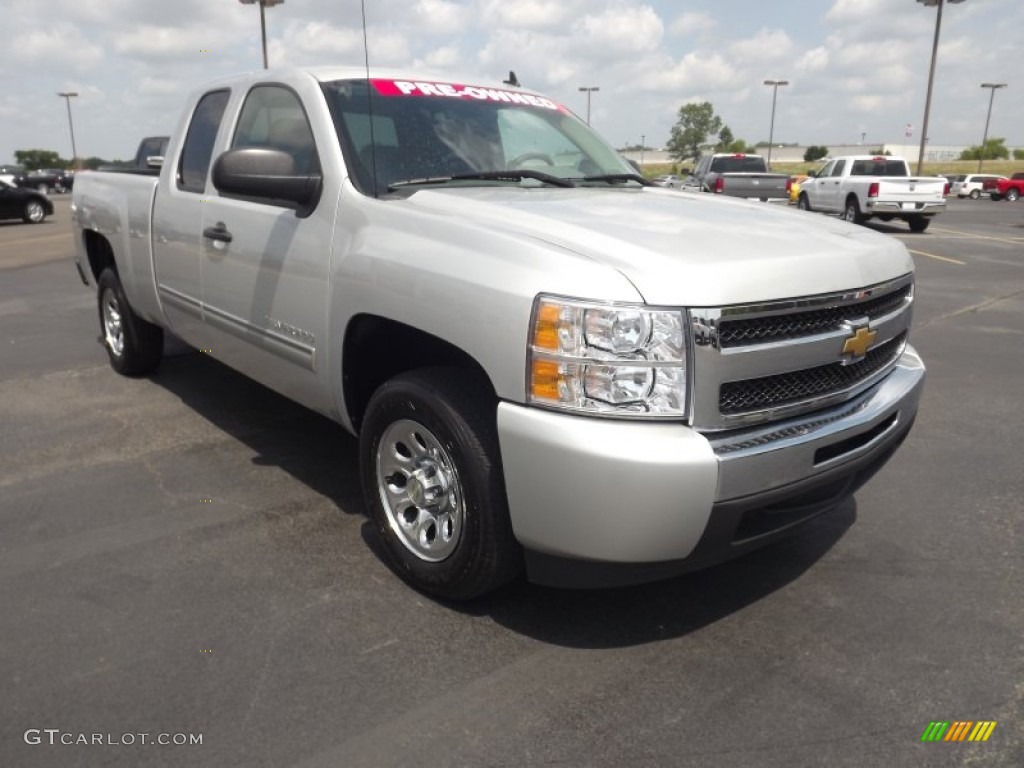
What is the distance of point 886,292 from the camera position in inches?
116

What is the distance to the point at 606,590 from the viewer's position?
313 centimetres

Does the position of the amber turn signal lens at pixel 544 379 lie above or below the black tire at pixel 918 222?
above

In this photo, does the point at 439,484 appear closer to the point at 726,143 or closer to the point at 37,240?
the point at 37,240

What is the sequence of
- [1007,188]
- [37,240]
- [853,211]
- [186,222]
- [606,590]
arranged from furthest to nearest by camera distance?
1. [1007,188]
2. [853,211]
3. [37,240]
4. [186,222]
5. [606,590]

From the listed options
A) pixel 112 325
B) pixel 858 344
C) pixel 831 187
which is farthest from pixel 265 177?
pixel 831 187

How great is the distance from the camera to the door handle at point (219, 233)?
153 inches

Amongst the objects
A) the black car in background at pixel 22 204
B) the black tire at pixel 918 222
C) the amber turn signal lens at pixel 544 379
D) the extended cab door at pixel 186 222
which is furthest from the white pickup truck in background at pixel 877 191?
the black car in background at pixel 22 204

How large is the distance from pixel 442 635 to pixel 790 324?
4.97 ft

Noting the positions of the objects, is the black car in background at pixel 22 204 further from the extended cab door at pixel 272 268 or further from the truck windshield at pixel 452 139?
the truck windshield at pixel 452 139

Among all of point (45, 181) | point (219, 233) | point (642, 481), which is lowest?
point (45, 181)

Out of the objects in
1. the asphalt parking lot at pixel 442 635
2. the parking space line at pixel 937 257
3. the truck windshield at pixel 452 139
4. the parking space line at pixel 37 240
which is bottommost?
the parking space line at pixel 37 240

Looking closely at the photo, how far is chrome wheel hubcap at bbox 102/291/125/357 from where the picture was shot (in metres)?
5.84

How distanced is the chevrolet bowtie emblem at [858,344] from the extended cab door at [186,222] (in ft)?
10.2

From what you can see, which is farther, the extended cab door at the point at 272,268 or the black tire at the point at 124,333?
the black tire at the point at 124,333
